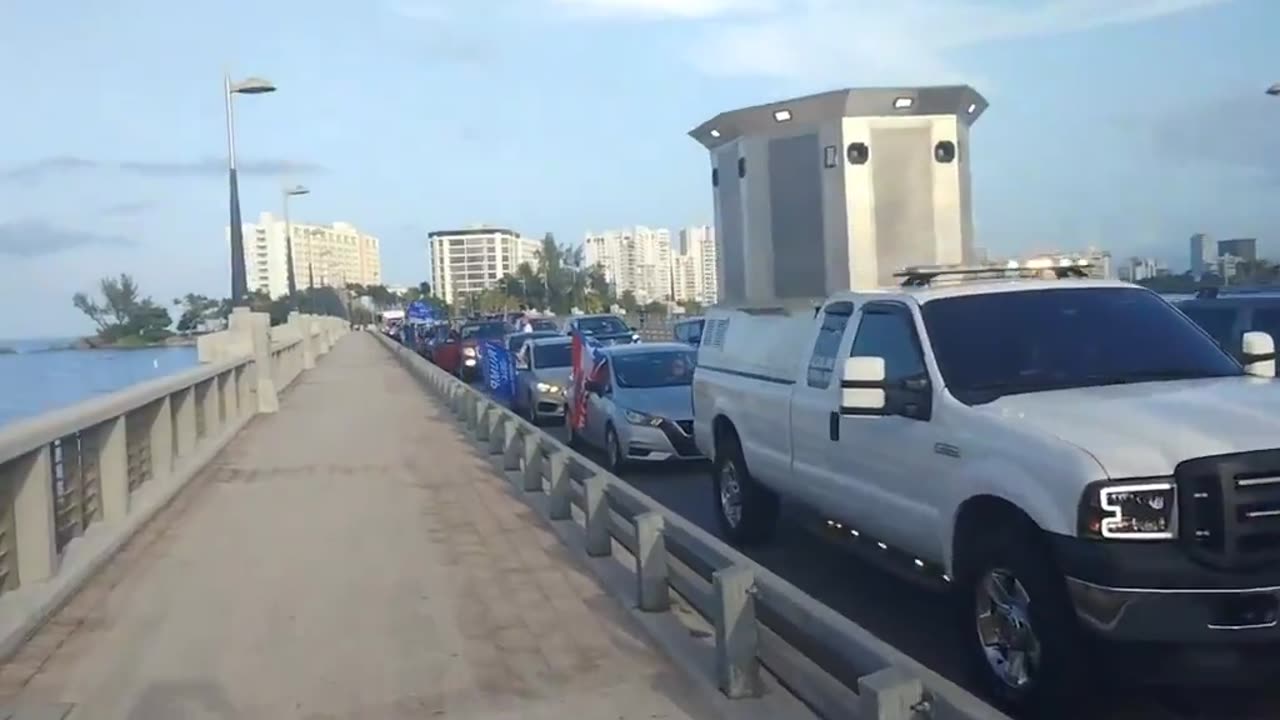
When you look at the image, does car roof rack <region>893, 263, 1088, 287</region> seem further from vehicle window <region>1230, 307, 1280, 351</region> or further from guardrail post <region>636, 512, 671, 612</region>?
vehicle window <region>1230, 307, 1280, 351</region>

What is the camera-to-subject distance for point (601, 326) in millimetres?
40906

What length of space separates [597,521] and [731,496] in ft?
3.85

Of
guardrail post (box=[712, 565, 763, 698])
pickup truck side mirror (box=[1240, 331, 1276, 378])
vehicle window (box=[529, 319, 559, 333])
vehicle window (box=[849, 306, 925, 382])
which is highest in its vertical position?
A: vehicle window (box=[529, 319, 559, 333])

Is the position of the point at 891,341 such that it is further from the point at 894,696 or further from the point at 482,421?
the point at 482,421

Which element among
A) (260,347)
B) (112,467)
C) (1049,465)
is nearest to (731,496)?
(112,467)

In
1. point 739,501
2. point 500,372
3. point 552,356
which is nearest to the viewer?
point 739,501

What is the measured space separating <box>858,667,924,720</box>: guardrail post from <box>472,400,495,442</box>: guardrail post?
589 inches

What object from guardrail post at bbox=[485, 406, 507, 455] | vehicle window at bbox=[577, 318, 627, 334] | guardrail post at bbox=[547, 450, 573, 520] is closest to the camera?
guardrail post at bbox=[547, 450, 573, 520]

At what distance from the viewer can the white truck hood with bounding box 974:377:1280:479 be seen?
18.8 feet

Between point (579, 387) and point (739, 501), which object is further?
point (579, 387)

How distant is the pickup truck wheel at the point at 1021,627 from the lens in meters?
5.89

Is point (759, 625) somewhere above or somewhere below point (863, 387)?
below

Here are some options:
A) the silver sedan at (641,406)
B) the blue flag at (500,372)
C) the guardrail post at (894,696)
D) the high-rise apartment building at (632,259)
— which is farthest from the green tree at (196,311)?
the high-rise apartment building at (632,259)

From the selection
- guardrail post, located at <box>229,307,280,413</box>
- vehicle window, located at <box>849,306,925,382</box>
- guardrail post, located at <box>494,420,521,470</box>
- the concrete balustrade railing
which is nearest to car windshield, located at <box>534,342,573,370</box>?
guardrail post, located at <box>229,307,280,413</box>
